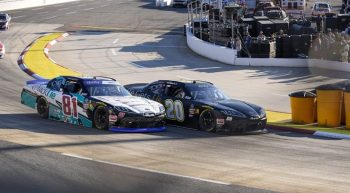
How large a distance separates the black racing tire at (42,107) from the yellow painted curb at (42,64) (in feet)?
30.5

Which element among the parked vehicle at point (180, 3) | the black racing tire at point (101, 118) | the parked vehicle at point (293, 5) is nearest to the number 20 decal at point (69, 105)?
the black racing tire at point (101, 118)

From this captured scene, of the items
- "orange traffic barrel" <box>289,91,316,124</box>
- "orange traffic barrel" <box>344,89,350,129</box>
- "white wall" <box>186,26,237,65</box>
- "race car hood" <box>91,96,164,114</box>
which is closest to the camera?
"race car hood" <box>91,96,164,114</box>

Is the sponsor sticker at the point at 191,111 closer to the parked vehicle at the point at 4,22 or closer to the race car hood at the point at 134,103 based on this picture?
the race car hood at the point at 134,103

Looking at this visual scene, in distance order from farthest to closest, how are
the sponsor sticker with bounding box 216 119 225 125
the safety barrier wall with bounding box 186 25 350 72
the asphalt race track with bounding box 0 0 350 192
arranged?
the safety barrier wall with bounding box 186 25 350 72 → the sponsor sticker with bounding box 216 119 225 125 → the asphalt race track with bounding box 0 0 350 192

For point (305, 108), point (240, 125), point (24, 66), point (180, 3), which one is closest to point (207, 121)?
point (240, 125)

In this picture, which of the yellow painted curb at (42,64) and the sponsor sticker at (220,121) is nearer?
the sponsor sticker at (220,121)

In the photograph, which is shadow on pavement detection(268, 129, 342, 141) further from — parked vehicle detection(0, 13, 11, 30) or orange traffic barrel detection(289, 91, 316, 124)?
parked vehicle detection(0, 13, 11, 30)

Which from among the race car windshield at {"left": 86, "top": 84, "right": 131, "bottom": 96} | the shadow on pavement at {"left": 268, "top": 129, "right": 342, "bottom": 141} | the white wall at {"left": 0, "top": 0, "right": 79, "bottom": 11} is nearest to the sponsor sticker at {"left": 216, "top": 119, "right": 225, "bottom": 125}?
the shadow on pavement at {"left": 268, "top": 129, "right": 342, "bottom": 141}

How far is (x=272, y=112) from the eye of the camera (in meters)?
21.7

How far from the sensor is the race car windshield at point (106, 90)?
17984 millimetres

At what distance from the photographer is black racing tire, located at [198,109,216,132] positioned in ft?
57.9

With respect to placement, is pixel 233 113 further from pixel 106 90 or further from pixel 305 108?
pixel 106 90

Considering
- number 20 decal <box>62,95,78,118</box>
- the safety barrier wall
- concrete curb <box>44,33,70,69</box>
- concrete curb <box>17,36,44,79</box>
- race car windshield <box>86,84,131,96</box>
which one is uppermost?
Answer: race car windshield <box>86,84,131,96</box>

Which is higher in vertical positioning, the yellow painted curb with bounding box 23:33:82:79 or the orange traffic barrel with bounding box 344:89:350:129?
the orange traffic barrel with bounding box 344:89:350:129
